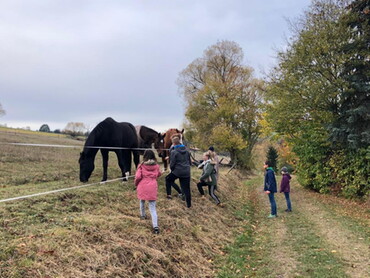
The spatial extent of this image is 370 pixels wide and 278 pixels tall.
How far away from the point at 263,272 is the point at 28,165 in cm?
1141

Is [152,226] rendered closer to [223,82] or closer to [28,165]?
[28,165]

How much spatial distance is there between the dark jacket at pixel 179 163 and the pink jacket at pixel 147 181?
6.19ft

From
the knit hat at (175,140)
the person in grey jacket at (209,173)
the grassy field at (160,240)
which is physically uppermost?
the knit hat at (175,140)

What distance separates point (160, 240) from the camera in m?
5.70

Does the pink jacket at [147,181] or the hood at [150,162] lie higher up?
the hood at [150,162]

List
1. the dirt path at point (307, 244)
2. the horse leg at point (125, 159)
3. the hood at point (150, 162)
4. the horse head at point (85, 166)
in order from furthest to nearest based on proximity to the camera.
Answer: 1. the horse leg at point (125, 159)
2. the horse head at point (85, 166)
3. the hood at point (150, 162)
4. the dirt path at point (307, 244)

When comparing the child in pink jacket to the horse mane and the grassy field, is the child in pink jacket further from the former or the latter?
the horse mane

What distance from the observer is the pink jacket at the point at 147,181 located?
609 centimetres

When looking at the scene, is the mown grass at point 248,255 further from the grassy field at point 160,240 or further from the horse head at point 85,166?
the horse head at point 85,166

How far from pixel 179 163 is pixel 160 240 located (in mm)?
2916

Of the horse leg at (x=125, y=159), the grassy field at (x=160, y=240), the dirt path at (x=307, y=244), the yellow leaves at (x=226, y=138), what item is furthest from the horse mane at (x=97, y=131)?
the yellow leaves at (x=226, y=138)

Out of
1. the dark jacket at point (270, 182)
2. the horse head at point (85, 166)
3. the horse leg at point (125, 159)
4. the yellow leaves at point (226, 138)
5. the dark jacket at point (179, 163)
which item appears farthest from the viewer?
the yellow leaves at point (226, 138)

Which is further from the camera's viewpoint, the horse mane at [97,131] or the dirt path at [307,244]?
the horse mane at [97,131]

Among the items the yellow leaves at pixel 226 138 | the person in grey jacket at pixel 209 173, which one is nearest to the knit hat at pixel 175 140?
the person in grey jacket at pixel 209 173
